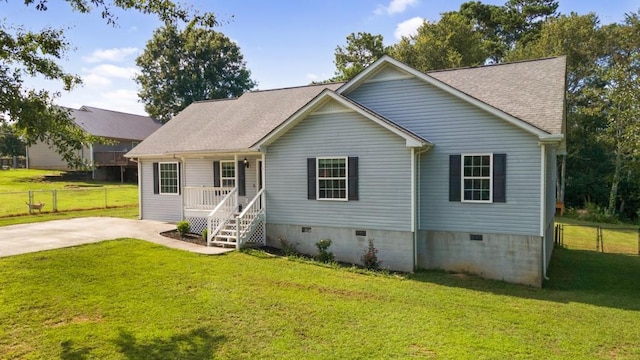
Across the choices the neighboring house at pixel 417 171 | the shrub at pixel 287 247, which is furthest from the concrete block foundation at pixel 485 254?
the shrub at pixel 287 247

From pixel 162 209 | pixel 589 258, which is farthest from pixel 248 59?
pixel 589 258

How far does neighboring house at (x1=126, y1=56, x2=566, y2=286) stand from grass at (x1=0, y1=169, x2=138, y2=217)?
1229cm

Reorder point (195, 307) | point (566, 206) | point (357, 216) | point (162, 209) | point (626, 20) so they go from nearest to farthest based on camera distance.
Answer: point (195, 307) < point (357, 216) < point (162, 209) < point (626, 20) < point (566, 206)

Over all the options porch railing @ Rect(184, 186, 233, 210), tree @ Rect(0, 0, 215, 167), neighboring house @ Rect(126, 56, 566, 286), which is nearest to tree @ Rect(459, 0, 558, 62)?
neighboring house @ Rect(126, 56, 566, 286)

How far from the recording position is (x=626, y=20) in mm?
27516

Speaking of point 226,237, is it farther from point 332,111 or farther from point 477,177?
point 477,177

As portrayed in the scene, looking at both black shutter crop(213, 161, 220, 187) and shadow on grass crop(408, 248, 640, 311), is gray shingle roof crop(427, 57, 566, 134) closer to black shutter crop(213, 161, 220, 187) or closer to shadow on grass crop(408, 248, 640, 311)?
shadow on grass crop(408, 248, 640, 311)

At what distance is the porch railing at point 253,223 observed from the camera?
13.1 meters

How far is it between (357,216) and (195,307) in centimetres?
599

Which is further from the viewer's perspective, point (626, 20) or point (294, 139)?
point (626, 20)

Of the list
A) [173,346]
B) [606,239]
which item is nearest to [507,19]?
[606,239]

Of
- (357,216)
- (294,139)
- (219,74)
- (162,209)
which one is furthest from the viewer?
(219,74)

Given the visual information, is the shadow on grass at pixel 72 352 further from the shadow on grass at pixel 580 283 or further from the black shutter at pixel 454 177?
the black shutter at pixel 454 177

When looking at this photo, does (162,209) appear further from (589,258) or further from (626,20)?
(626,20)
